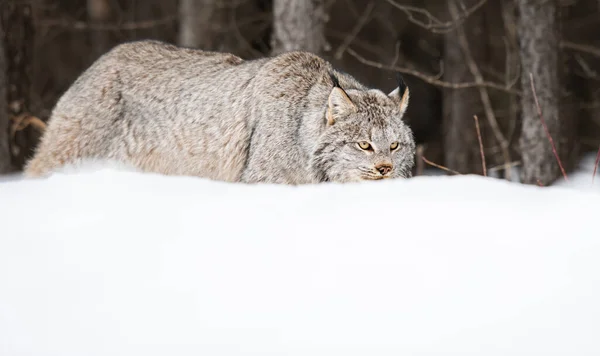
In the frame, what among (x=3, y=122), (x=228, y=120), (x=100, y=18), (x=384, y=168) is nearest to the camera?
(x=384, y=168)

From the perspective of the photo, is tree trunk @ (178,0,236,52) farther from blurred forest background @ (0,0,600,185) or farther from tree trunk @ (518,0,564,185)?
tree trunk @ (518,0,564,185)

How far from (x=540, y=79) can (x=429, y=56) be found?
867 cm

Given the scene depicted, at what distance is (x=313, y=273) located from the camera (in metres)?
2.81

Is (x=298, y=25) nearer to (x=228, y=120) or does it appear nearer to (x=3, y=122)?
(x=228, y=120)

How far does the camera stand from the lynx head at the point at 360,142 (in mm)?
4828

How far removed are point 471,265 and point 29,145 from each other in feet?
18.6

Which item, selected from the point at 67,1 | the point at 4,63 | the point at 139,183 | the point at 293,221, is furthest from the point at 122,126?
the point at 67,1

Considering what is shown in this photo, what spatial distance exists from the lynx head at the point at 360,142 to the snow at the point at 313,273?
4.86 feet

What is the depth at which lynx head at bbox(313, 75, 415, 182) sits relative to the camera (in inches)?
190

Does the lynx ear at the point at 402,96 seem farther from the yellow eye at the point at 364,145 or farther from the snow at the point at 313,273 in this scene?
the snow at the point at 313,273

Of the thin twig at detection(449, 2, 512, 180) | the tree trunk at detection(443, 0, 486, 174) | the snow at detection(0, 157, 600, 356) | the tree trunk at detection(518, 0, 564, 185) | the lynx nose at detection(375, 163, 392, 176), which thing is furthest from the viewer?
the tree trunk at detection(443, 0, 486, 174)

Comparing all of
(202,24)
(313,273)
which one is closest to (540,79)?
(313,273)

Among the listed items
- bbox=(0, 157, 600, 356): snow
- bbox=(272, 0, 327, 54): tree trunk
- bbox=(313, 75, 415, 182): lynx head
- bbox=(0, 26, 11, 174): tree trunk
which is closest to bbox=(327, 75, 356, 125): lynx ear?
bbox=(313, 75, 415, 182): lynx head

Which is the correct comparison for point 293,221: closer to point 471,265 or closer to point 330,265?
point 330,265
